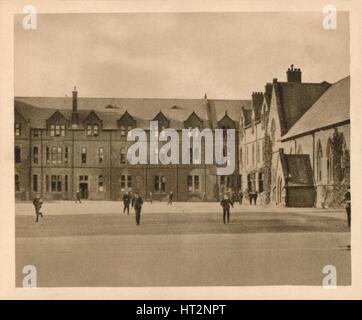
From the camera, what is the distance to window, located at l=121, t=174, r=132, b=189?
22.1 ft

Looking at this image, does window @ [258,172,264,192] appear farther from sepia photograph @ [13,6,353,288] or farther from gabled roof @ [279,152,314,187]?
gabled roof @ [279,152,314,187]

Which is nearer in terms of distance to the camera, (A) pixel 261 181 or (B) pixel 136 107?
(B) pixel 136 107

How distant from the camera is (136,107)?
6695 mm

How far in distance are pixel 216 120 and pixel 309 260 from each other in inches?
70.8

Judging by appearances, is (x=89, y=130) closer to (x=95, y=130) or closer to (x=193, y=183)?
(x=95, y=130)

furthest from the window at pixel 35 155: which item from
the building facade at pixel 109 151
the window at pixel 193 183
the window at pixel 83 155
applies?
the window at pixel 193 183

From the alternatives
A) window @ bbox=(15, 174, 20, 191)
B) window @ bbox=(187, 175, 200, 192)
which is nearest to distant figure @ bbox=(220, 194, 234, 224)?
window @ bbox=(187, 175, 200, 192)

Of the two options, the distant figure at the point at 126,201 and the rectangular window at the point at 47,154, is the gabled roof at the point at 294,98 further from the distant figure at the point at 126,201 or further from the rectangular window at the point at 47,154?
the rectangular window at the point at 47,154

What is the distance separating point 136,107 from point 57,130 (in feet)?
3.07

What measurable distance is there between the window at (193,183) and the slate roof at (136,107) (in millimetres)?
589

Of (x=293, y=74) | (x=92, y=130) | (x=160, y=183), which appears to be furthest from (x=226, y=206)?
(x=92, y=130)

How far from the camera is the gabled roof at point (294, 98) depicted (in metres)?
6.71

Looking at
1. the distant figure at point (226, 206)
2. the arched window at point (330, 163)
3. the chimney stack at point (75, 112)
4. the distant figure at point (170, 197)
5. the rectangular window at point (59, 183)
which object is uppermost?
Answer: the chimney stack at point (75, 112)

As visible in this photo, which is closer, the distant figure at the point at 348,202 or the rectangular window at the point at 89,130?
the distant figure at the point at 348,202
